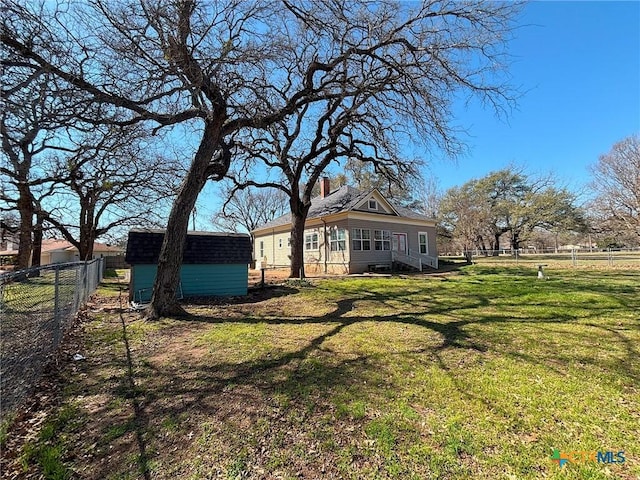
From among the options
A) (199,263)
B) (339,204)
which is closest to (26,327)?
(199,263)

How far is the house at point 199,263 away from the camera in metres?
9.23

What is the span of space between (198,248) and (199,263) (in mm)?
478

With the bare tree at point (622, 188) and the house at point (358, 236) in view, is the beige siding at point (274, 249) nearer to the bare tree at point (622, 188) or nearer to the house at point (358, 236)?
the house at point (358, 236)

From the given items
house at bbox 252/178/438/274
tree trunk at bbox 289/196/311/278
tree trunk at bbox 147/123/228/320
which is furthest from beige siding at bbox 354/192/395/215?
tree trunk at bbox 147/123/228/320

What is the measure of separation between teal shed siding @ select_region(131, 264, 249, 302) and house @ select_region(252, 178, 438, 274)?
8412 mm

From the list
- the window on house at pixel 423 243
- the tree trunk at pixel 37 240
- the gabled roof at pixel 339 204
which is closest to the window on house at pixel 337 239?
the gabled roof at pixel 339 204

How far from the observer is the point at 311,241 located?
20.5 meters

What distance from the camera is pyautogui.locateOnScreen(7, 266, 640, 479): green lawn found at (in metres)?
2.33

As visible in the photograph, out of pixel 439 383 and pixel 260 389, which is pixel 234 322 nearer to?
pixel 260 389

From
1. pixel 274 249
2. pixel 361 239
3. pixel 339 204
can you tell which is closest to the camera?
pixel 361 239

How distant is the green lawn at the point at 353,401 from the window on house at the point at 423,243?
16168 mm

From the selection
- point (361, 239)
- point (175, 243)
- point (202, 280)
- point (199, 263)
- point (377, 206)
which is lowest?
point (202, 280)

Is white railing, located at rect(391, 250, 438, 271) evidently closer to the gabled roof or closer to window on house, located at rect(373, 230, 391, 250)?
window on house, located at rect(373, 230, 391, 250)

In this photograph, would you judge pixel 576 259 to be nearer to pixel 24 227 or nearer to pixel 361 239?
pixel 361 239
